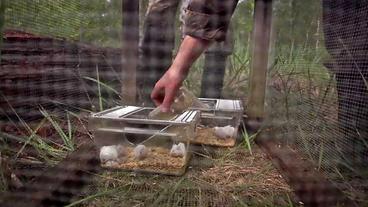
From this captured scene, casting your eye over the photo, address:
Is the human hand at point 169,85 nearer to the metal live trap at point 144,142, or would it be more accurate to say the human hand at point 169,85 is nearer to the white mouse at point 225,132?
the metal live trap at point 144,142

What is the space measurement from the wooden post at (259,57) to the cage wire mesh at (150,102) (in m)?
0.04

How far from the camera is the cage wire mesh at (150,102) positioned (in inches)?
31.7

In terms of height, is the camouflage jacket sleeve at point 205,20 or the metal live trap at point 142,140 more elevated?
the camouflage jacket sleeve at point 205,20

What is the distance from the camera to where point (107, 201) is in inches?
31.0

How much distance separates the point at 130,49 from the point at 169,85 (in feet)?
1.35

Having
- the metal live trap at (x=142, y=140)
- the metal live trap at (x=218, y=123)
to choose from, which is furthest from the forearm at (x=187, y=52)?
the metal live trap at (x=218, y=123)

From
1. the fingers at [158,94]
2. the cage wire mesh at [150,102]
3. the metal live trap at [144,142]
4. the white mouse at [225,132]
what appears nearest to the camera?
the cage wire mesh at [150,102]

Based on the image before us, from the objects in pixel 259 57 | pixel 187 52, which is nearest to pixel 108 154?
pixel 187 52

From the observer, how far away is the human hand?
100 centimetres

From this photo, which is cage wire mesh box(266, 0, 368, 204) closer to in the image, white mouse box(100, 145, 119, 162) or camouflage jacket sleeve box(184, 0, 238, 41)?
camouflage jacket sleeve box(184, 0, 238, 41)

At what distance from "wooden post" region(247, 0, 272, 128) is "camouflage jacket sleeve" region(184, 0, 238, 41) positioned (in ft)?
1.50

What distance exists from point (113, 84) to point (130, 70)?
0.71ft

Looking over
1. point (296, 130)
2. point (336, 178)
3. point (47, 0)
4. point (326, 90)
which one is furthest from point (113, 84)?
point (336, 178)

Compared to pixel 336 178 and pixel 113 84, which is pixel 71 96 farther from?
pixel 336 178
